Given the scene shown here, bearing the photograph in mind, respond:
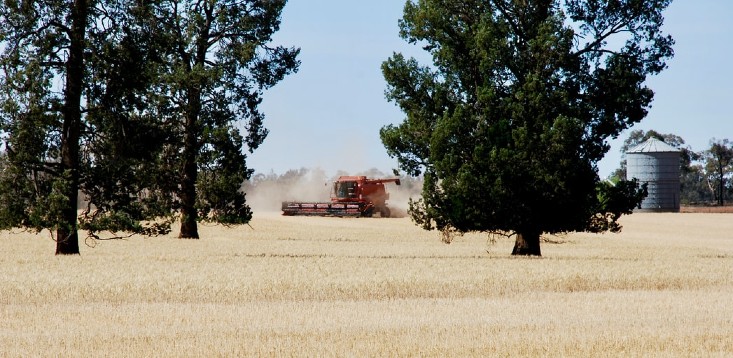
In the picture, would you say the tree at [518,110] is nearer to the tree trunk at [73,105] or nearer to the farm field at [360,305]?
the farm field at [360,305]

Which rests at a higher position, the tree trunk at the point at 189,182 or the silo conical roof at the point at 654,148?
the silo conical roof at the point at 654,148

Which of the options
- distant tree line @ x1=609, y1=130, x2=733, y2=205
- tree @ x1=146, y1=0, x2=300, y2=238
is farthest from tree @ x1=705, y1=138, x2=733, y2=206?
tree @ x1=146, y1=0, x2=300, y2=238

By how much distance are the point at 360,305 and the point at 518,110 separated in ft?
44.9

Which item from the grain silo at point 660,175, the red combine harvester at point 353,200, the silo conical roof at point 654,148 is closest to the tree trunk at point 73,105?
the red combine harvester at point 353,200

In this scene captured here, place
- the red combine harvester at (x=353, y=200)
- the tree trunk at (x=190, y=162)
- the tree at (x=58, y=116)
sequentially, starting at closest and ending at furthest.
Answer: the tree at (x=58, y=116)
the tree trunk at (x=190, y=162)
the red combine harvester at (x=353, y=200)

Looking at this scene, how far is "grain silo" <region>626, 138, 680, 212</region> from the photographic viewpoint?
106 meters

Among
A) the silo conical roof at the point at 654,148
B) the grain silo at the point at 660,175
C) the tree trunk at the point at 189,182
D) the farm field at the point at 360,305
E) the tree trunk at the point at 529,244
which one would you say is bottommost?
the farm field at the point at 360,305

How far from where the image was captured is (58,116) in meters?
29.0

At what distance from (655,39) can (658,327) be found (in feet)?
64.4

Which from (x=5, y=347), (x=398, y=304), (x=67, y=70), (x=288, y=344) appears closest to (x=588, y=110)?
(x=398, y=304)

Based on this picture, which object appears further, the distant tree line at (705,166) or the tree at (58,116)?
the distant tree line at (705,166)

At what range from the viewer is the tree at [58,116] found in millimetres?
28391

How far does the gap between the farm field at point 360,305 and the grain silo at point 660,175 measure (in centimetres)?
7601

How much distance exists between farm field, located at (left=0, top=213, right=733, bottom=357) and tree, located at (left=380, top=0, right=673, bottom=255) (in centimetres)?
178
